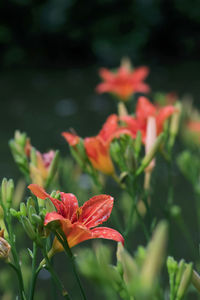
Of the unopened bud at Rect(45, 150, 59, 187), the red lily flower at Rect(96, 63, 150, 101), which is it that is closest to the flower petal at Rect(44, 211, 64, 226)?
the unopened bud at Rect(45, 150, 59, 187)

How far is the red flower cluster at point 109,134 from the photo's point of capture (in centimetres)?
67

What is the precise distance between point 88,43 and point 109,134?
402cm

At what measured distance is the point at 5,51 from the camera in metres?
4.49

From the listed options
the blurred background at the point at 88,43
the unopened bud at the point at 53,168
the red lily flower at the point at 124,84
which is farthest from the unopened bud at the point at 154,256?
the blurred background at the point at 88,43

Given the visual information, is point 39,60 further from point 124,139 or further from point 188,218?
point 124,139

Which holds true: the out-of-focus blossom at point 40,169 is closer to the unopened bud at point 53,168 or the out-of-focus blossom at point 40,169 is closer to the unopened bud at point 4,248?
the unopened bud at point 53,168

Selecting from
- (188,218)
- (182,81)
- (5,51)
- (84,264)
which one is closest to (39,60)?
(5,51)

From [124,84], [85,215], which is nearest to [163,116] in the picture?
[85,215]

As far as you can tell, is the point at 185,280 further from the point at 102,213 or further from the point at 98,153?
the point at 98,153

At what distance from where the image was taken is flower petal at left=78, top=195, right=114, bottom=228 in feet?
1.56

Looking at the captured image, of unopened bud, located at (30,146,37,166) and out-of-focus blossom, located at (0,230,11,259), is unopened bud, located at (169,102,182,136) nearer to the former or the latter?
unopened bud, located at (30,146,37,166)

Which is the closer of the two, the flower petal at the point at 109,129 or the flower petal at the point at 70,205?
the flower petal at the point at 70,205

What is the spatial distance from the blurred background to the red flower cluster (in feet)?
8.95

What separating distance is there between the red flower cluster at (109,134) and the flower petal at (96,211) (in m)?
0.19
